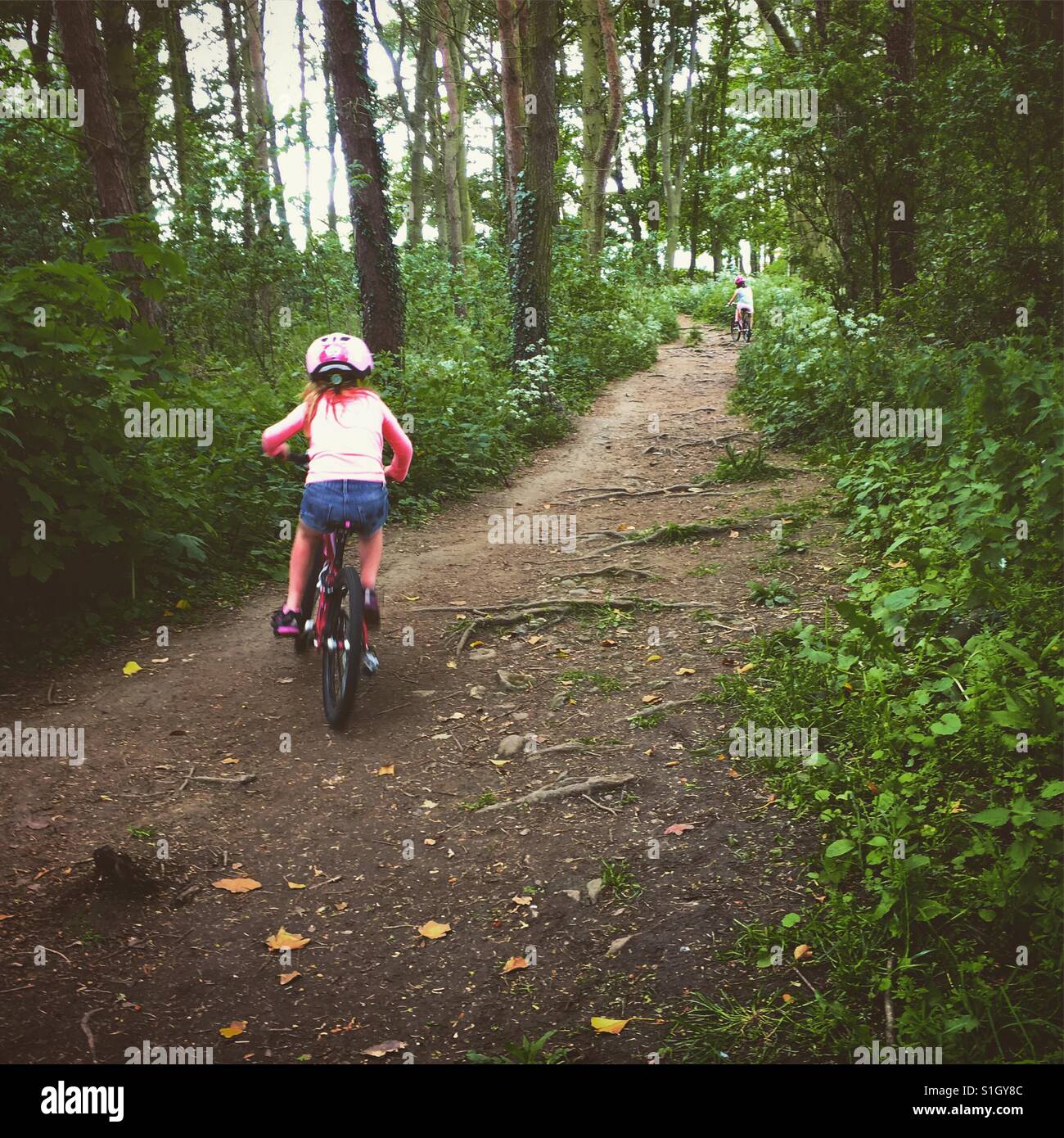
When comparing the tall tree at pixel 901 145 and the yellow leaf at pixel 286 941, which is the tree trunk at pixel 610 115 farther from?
the yellow leaf at pixel 286 941

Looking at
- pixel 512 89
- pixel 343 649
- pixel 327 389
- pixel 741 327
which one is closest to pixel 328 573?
pixel 343 649

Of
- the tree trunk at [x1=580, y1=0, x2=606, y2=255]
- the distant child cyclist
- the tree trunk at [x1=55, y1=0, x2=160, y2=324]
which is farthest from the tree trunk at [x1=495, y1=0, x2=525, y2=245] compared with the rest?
the distant child cyclist

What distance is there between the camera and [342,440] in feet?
16.9

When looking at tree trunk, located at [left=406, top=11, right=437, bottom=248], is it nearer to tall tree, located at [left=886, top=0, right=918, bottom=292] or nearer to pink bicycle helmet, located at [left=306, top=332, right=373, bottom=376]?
tall tree, located at [left=886, top=0, right=918, bottom=292]

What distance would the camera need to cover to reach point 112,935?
3.48 meters

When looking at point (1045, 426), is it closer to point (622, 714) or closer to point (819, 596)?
point (819, 596)

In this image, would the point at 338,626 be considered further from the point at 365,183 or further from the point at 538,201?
the point at 538,201

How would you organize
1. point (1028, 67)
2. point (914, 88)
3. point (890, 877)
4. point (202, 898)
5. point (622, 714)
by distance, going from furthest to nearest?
point (914, 88) → point (1028, 67) → point (622, 714) → point (202, 898) → point (890, 877)

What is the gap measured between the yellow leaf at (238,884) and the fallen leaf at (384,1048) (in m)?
1.14

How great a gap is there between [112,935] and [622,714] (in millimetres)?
2867

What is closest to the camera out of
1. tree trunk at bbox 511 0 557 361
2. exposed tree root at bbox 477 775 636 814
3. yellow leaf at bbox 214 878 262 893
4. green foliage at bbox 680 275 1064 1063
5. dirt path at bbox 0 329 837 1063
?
green foliage at bbox 680 275 1064 1063

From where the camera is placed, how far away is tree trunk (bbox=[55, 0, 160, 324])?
9.49m

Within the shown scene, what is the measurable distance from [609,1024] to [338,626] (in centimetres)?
286
